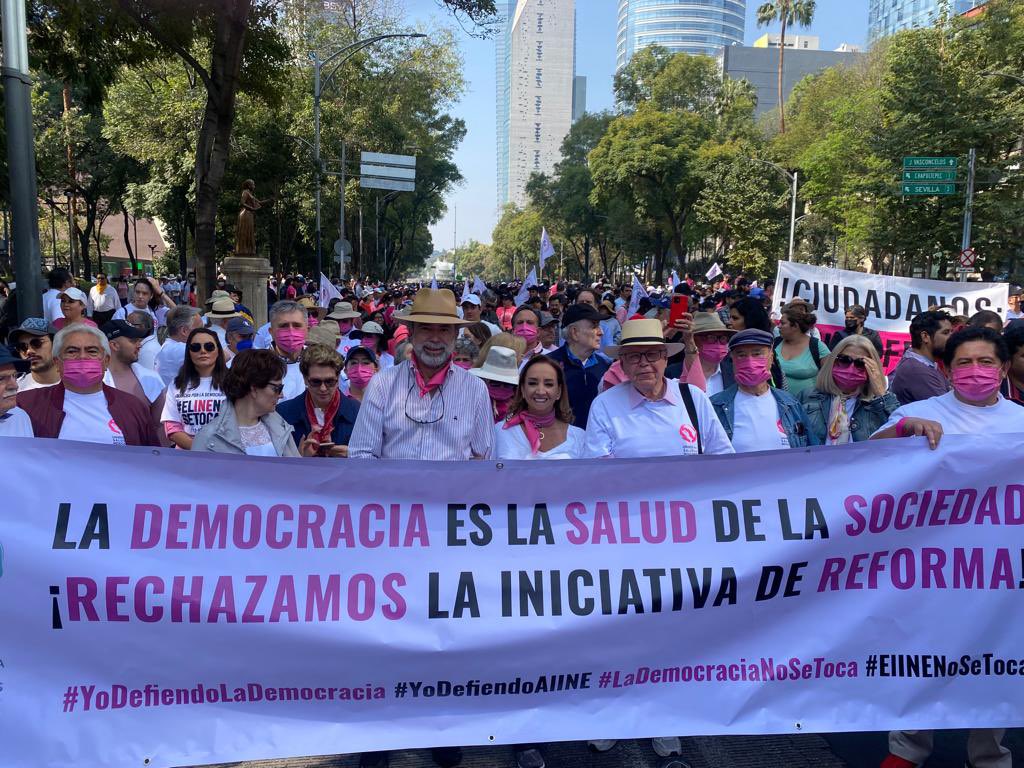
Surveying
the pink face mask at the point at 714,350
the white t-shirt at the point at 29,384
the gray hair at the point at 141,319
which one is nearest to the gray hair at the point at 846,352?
the pink face mask at the point at 714,350

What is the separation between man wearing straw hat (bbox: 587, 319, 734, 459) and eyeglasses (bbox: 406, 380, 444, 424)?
2.47ft

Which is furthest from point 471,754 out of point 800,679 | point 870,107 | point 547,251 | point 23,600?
point 870,107

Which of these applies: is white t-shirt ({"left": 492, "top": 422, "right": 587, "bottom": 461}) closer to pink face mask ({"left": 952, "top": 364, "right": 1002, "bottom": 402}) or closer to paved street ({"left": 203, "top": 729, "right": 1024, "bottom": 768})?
paved street ({"left": 203, "top": 729, "right": 1024, "bottom": 768})

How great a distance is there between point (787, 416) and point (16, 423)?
3628mm

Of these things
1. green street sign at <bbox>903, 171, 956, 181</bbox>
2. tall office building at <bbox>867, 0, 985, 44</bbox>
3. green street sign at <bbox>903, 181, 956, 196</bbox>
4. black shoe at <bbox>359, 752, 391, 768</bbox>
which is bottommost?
black shoe at <bbox>359, 752, 391, 768</bbox>

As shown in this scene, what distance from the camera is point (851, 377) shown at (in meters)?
4.73

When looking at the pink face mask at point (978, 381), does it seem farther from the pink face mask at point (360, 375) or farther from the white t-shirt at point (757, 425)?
the pink face mask at point (360, 375)

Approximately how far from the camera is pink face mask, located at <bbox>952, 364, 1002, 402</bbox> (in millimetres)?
3695

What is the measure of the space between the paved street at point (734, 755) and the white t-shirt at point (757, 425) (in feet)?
4.48

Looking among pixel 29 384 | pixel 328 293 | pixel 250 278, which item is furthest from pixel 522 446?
pixel 250 278

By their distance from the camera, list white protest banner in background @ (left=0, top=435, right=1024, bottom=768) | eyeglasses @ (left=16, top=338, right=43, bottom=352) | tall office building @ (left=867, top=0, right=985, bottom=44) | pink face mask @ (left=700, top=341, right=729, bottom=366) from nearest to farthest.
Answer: white protest banner in background @ (left=0, top=435, right=1024, bottom=768) → eyeglasses @ (left=16, top=338, right=43, bottom=352) → pink face mask @ (left=700, top=341, right=729, bottom=366) → tall office building @ (left=867, top=0, right=985, bottom=44)

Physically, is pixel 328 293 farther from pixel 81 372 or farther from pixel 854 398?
pixel 854 398

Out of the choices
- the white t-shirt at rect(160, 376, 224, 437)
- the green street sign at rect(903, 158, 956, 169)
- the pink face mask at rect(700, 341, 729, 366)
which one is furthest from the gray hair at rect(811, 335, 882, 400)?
the green street sign at rect(903, 158, 956, 169)

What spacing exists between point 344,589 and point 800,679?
172 centimetres
